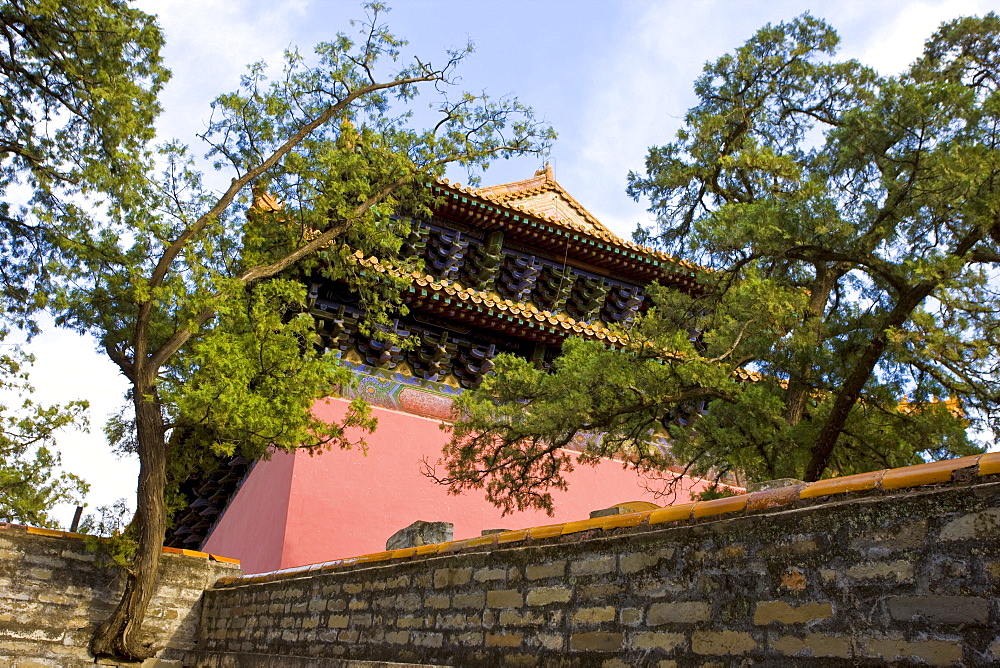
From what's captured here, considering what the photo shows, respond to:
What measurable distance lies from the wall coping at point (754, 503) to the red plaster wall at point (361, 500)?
4163mm

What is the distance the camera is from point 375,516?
9.53m

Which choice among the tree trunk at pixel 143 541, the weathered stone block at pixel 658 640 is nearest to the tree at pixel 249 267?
the tree trunk at pixel 143 541

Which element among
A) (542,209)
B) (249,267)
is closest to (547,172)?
(542,209)

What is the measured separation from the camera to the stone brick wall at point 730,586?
2.73 meters

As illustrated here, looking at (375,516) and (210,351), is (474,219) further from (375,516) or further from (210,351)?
(210,351)

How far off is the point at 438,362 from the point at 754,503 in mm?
7719

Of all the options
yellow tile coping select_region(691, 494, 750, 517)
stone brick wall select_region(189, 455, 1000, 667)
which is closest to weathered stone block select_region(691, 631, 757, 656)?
stone brick wall select_region(189, 455, 1000, 667)

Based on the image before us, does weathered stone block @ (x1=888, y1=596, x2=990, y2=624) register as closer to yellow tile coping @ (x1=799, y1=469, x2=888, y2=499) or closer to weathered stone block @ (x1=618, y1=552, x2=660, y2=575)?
yellow tile coping @ (x1=799, y1=469, x2=888, y2=499)

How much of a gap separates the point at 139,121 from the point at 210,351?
8.35 feet

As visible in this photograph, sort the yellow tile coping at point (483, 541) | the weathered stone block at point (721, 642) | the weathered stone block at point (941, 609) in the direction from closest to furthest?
1. the weathered stone block at point (941, 609)
2. the weathered stone block at point (721, 642)
3. the yellow tile coping at point (483, 541)

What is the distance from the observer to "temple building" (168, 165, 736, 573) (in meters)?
9.41

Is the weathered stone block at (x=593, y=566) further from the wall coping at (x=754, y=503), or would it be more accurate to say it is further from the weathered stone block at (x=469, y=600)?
the weathered stone block at (x=469, y=600)

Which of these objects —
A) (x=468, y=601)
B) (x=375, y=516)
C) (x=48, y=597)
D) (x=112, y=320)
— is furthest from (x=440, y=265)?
(x=468, y=601)

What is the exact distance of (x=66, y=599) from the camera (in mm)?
7340
